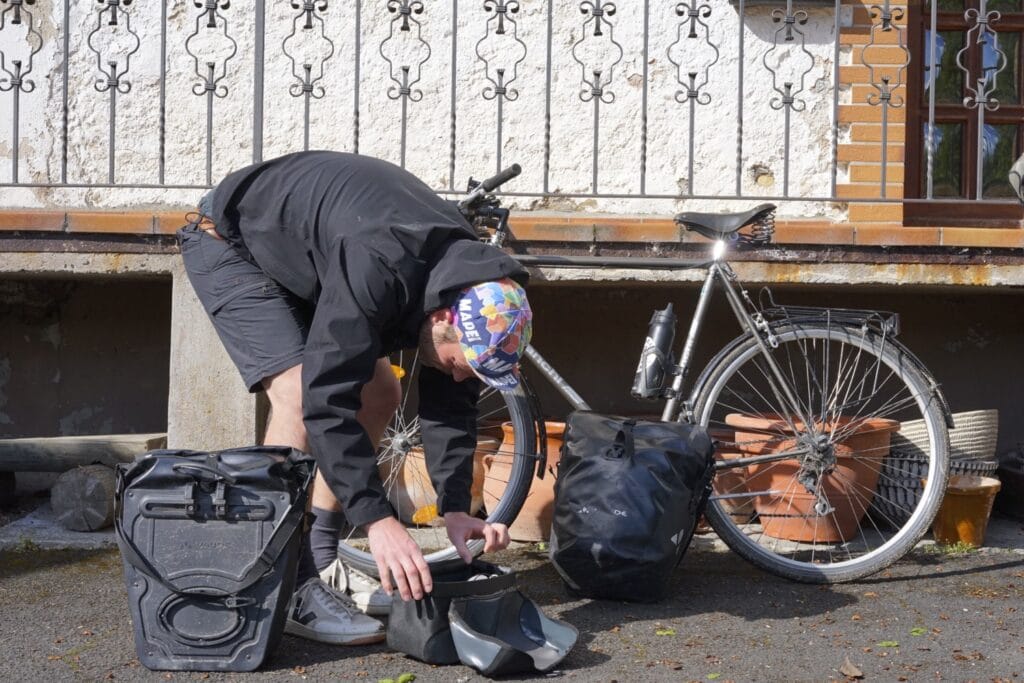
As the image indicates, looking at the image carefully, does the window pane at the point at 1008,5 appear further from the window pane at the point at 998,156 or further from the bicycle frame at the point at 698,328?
the bicycle frame at the point at 698,328

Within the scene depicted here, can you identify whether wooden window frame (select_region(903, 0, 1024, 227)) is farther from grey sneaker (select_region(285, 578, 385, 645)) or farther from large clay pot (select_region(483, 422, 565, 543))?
grey sneaker (select_region(285, 578, 385, 645))

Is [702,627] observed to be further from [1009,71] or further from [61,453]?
[1009,71]

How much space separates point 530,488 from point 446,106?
2130 mm

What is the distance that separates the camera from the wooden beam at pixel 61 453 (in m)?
4.79

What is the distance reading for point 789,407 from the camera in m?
4.29

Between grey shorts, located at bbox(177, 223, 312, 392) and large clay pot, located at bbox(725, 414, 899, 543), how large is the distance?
195 cm

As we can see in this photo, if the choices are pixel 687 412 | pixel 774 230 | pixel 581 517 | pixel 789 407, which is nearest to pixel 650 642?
pixel 581 517

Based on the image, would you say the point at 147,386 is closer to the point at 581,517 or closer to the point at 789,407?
the point at 581,517

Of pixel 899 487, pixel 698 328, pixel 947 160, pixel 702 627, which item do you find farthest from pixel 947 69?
pixel 702 627

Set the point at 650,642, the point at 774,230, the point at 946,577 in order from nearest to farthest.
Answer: the point at 650,642
the point at 946,577
the point at 774,230

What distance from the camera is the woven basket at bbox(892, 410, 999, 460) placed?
15.3 ft

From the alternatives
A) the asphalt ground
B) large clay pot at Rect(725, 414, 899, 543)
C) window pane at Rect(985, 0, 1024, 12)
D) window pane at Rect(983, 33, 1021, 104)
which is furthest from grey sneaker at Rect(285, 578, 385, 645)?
window pane at Rect(985, 0, 1024, 12)

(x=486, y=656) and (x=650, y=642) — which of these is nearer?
(x=486, y=656)

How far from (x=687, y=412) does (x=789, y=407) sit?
1.44ft
